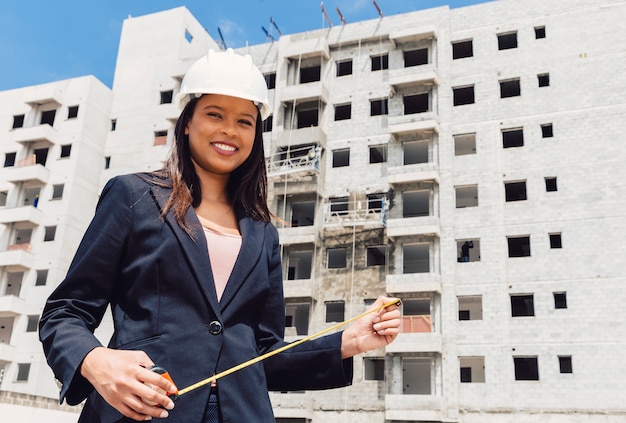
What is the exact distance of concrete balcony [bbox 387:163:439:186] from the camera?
35906 mm

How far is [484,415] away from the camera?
30.8 metres

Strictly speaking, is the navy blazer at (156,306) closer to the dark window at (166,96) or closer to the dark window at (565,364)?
the dark window at (565,364)

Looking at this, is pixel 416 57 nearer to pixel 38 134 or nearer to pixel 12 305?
pixel 38 134

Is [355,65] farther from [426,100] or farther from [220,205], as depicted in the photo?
[220,205]

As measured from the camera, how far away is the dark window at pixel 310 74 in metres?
43.0

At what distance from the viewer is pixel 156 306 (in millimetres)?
2490

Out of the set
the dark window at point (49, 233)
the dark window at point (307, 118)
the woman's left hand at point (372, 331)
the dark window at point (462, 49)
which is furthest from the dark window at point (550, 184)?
the woman's left hand at point (372, 331)

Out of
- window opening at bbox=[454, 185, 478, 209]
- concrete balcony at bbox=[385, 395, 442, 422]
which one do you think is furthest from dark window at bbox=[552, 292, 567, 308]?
window opening at bbox=[454, 185, 478, 209]

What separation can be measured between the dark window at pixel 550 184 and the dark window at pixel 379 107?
10206mm

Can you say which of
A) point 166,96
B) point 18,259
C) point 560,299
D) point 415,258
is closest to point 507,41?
point 415,258

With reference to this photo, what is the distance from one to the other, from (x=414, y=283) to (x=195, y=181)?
31687 millimetres

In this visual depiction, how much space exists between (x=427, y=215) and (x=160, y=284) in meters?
36.1

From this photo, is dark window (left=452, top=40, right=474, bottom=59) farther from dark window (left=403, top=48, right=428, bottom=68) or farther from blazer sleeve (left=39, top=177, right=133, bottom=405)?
blazer sleeve (left=39, top=177, right=133, bottom=405)

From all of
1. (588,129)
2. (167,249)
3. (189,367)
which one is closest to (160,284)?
(167,249)
